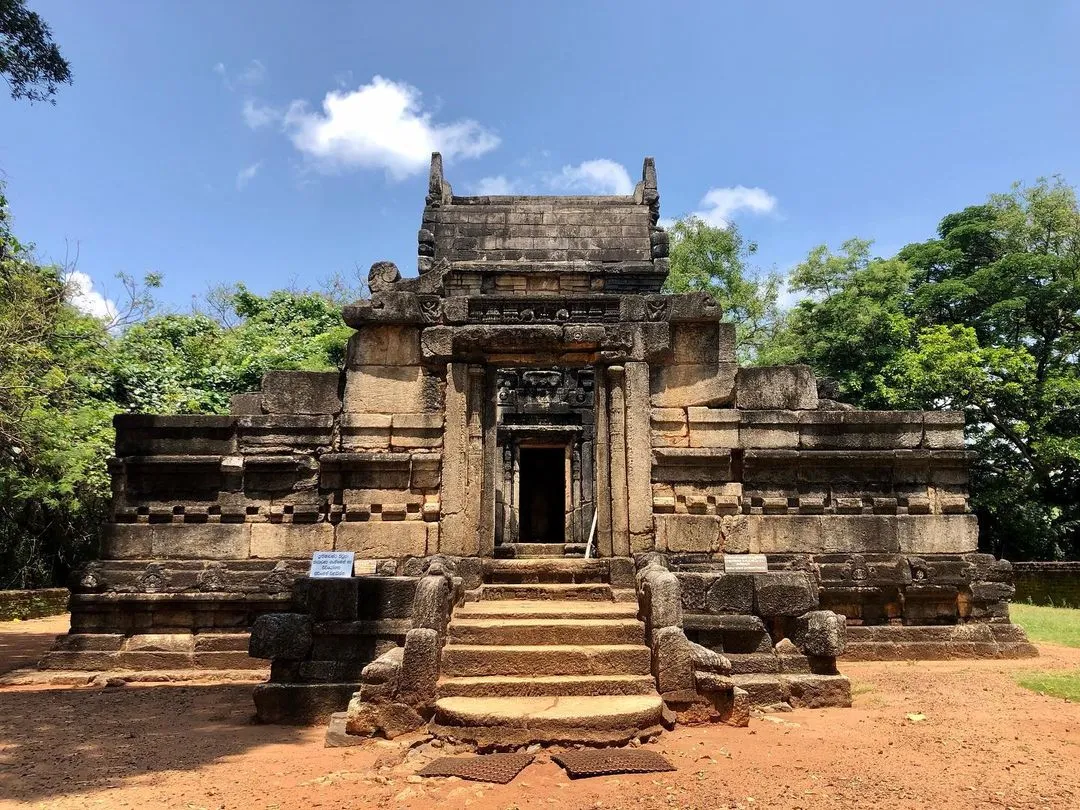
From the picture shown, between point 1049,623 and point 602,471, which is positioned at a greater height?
point 602,471

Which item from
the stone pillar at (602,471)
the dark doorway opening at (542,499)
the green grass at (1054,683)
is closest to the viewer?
the green grass at (1054,683)

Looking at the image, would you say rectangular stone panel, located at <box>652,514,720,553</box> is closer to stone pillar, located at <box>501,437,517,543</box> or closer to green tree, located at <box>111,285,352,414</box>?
stone pillar, located at <box>501,437,517,543</box>

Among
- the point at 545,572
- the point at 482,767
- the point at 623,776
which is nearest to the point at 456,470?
the point at 545,572

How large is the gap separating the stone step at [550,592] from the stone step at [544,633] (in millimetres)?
1132

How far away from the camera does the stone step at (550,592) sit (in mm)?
8156

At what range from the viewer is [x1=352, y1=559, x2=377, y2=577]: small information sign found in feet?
28.8

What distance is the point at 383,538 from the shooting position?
29.3 ft

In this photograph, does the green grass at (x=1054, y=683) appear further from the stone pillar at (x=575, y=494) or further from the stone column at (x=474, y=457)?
the stone pillar at (x=575, y=494)

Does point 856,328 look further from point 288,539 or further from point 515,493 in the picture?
point 288,539

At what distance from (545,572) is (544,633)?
1.71m

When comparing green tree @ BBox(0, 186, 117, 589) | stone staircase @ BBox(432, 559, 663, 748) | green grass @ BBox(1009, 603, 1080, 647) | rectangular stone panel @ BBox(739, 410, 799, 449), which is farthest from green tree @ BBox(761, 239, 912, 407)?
green tree @ BBox(0, 186, 117, 589)

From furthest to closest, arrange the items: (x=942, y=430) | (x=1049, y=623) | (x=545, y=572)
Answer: (x=1049, y=623), (x=942, y=430), (x=545, y=572)

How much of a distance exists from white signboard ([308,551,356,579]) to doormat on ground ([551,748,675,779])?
347 centimetres

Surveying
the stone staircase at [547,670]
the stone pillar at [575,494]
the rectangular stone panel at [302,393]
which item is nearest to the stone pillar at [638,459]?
the stone staircase at [547,670]
